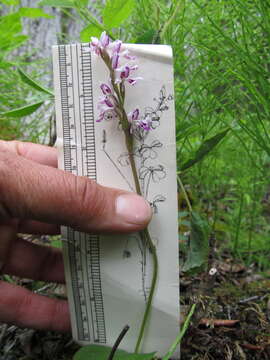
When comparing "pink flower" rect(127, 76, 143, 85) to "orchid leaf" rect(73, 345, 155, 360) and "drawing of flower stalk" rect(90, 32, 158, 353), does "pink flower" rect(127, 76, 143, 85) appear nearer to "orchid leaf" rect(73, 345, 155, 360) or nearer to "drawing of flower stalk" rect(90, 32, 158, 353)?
"drawing of flower stalk" rect(90, 32, 158, 353)

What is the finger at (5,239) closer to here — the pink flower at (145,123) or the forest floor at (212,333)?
the forest floor at (212,333)

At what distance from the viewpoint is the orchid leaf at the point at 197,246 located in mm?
858

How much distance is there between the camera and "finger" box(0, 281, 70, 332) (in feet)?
3.14

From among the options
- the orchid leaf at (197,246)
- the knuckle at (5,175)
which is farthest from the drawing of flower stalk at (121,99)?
the knuckle at (5,175)

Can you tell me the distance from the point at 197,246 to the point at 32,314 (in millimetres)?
495

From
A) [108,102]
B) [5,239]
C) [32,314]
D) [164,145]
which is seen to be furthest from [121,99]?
[32,314]

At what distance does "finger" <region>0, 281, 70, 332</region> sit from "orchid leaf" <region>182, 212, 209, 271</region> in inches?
15.0

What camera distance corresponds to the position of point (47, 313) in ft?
3.14

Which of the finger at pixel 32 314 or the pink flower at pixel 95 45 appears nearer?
the pink flower at pixel 95 45

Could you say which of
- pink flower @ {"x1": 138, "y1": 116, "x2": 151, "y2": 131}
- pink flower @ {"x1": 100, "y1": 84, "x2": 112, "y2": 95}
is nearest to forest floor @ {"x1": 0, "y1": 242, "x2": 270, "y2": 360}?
pink flower @ {"x1": 138, "y1": 116, "x2": 151, "y2": 131}

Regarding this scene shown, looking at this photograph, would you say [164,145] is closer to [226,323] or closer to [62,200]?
[62,200]

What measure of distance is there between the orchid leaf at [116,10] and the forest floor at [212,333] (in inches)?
25.4

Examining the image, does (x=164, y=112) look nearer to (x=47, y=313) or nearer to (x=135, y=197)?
(x=135, y=197)

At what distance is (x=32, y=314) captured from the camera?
970 mm
